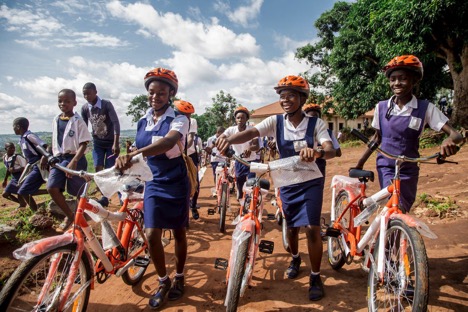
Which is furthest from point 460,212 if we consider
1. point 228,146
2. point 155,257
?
point 155,257

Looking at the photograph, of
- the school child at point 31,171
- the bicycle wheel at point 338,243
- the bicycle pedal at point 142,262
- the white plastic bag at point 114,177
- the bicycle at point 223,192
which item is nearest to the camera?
the white plastic bag at point 114,177

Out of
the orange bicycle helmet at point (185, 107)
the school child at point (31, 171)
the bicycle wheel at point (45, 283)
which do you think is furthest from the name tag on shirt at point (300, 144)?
the school child at point (31, 171)

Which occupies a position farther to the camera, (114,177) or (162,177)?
(162,177)

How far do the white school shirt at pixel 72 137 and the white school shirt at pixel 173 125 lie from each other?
1.69 metres

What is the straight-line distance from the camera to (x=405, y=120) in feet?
9.23

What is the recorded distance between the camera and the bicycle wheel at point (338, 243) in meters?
3.30

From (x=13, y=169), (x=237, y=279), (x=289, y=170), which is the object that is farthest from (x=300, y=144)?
(x=13, y=169)

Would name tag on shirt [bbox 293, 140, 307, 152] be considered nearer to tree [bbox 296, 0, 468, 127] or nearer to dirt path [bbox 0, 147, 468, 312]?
dirt path [bbox 0, 147, 468, 312]

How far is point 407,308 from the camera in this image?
8.11ft

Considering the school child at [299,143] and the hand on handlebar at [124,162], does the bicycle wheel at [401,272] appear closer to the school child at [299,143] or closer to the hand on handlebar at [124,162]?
the school child at [299,143]

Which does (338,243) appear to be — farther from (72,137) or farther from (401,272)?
(72,137)

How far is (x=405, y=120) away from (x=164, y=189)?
2.56m

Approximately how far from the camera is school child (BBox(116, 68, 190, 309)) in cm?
279

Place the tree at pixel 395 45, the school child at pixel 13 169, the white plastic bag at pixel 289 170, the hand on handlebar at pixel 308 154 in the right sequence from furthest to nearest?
the tree at pixel 395 45 < the school child at pixel 13 169 < the white plastic bag at pixel 289 170 < the hand on handlebar at pixel 308 154
